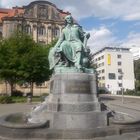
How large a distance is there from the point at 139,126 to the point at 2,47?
34.6 meters

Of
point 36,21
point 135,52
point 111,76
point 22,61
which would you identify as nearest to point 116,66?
point 111,76

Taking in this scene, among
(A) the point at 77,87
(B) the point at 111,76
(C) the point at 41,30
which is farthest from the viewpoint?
(B) the point at 111,76

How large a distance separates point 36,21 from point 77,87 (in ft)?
174

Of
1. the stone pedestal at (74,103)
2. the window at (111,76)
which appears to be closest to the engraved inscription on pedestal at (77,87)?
the stone pedestal at (74,103)

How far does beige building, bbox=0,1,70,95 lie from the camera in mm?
62312

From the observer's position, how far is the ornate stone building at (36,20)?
205 feet

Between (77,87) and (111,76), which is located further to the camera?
(111,76)

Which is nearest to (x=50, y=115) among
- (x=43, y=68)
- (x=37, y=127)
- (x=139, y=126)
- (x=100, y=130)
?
(x=37, y=127)

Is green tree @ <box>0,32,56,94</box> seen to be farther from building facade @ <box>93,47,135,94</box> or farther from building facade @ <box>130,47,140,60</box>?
building facade @ <box>130,47,140,60</box>

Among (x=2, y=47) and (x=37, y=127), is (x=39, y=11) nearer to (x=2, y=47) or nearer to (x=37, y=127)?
(x=2, y=47)

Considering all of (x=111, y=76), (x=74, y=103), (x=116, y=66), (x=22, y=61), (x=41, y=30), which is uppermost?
(x=41, y=30)

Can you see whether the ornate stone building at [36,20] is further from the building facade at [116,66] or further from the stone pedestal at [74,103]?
the stone pedestal at [74,103]

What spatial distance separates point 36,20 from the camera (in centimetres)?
6397

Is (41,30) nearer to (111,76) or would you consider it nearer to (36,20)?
(36,20)
